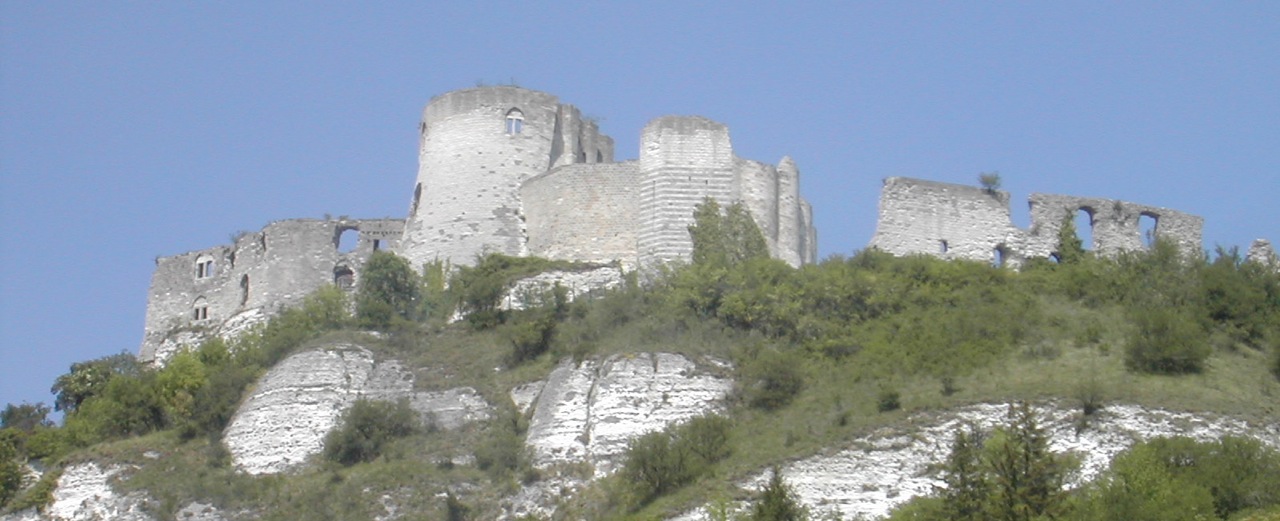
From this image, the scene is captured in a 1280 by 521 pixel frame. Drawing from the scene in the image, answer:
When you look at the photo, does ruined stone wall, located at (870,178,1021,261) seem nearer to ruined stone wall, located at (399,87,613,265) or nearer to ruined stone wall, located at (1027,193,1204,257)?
ruined stone wall, located at (1027,193,1204,257)

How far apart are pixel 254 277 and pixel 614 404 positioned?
1784 centimetres

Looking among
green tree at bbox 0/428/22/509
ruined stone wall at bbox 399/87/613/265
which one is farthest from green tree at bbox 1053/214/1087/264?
green tree at bbox 0/428/22/509

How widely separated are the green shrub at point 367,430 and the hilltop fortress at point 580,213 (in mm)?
7271

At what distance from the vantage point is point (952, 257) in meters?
61.6

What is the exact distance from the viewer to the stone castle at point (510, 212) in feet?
203

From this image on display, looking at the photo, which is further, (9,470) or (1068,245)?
(1068,245)

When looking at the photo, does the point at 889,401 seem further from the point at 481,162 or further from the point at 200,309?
the point at 200,309

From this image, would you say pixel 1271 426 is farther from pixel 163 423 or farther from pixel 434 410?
pixel 163 423

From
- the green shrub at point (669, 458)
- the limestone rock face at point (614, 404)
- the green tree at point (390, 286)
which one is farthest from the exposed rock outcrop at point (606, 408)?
the green tree at point (390, 286)

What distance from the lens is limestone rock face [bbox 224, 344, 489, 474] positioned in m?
54.7

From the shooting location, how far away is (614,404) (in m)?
52.4

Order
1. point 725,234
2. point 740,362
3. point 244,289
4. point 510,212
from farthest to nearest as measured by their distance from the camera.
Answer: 1. point 244,289
2. point 510,212
3. point 725,234
4. point 740,362

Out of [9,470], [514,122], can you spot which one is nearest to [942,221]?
[514,122]

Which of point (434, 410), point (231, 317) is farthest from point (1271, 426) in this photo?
point (231, 317)
